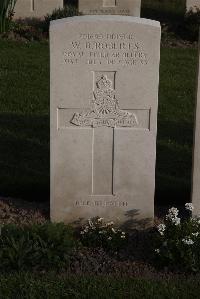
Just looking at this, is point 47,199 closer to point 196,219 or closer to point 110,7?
point 196,219

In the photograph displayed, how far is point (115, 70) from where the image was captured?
615 centimetres

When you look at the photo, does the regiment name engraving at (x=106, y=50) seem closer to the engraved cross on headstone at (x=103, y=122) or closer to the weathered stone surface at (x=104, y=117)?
the weathered stone surface at (x=104, y=117)

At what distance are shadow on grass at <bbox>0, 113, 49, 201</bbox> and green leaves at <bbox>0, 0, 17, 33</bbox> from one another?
4345 millimetres

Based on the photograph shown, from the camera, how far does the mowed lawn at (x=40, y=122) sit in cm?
743

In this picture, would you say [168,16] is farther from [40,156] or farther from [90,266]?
[90,266]

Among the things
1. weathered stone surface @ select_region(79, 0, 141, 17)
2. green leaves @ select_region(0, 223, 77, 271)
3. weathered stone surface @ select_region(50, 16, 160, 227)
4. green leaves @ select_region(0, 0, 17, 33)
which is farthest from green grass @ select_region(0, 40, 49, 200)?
weathered stone surface @ select_region(79, 0, 141, 17)

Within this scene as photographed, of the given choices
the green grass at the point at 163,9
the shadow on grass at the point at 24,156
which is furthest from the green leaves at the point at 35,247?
the green grass at the point at 163,9

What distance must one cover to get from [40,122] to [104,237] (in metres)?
3.63

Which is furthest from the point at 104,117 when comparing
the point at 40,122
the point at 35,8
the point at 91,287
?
the point at 35,8

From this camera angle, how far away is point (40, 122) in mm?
9492

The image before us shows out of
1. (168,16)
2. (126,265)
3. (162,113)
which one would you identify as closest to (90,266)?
(126,265)

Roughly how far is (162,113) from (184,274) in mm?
4575

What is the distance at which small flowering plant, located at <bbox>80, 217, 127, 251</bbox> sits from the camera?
6.09m

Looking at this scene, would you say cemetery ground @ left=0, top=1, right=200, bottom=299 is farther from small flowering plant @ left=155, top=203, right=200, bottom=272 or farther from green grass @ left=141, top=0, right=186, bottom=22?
green grass @ left=141, top=0, right=186, bottom=22
